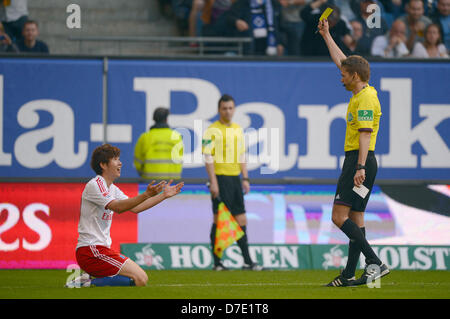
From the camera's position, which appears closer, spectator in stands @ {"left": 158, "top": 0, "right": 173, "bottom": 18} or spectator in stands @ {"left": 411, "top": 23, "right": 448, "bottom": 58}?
spectator in stands @ {"left": 411, "top": 23, "right": 448, "bottom": 58}

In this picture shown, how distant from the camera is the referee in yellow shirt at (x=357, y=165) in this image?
8.27m

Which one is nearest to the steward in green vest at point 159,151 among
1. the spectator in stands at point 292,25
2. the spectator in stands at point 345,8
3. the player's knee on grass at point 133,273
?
the spectator in stands at point 292,25

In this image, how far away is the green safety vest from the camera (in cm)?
1272

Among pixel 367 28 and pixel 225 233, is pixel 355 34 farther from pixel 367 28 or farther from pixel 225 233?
pixel 225 233

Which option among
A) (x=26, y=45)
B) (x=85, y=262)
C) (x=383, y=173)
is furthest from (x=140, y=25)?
(x=85, y=262)

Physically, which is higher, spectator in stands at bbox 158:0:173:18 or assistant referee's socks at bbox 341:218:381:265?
spectator in stands at bbox 158:0:173:18

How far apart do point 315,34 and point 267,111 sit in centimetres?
150

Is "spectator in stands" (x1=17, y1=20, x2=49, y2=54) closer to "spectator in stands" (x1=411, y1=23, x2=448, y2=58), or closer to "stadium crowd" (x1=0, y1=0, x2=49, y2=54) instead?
"stadium crowd" (x1=0, y1=0, x2=49, y2=54)

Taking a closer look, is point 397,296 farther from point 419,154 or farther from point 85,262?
point 419,154

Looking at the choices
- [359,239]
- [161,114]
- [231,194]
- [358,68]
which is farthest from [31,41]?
[359,239]

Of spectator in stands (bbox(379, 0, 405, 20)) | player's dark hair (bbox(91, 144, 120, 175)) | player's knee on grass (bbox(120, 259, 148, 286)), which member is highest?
spectator in stands (bbox(379, 0, 405, 20))

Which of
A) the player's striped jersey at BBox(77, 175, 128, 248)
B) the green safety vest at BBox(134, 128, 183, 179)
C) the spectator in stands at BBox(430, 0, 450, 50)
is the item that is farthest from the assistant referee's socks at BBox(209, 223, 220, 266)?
the spectator in stands at BBox(430, 0, 450, 50)

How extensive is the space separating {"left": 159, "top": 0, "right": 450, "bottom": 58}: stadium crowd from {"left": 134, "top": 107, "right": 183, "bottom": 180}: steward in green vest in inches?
87.5

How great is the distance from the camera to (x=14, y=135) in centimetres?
1277
